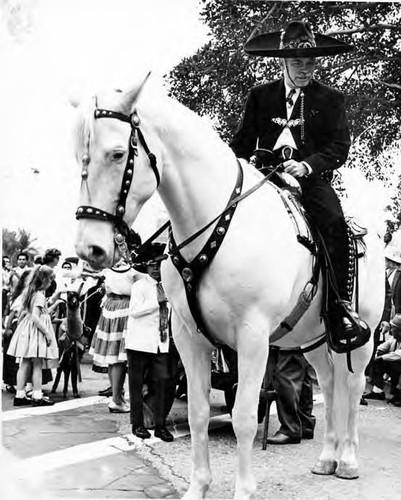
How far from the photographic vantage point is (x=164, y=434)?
5.27 m

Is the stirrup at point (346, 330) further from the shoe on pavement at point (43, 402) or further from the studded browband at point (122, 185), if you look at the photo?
the shoe on pavement at point (43, 402)

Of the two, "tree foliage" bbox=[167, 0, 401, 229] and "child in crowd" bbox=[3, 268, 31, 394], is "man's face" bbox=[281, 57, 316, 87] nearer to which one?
"tree foliage" bbox=[167, 0, 401, 229]

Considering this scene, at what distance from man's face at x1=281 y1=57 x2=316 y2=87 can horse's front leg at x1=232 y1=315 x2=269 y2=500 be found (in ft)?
4.75

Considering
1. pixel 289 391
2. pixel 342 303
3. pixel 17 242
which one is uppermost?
pixel 17 242

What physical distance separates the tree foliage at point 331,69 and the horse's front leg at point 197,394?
6.44ft

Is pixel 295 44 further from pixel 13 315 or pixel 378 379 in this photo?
pixel 378 379

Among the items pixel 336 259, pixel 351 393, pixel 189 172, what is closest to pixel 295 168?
pixel 336 259

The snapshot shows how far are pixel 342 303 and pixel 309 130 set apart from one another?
0.98 m

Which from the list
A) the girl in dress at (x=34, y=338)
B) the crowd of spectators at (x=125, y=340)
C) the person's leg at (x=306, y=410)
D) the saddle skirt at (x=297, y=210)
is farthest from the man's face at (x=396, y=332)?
the saddle skirt at (x=297, y=210)

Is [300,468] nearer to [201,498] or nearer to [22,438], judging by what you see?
[201,498]

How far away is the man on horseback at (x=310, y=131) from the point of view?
12.4 feet

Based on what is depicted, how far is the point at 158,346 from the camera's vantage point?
214 inches

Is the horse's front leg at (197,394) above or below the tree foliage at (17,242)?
below

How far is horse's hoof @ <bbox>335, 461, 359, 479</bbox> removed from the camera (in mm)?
4043
